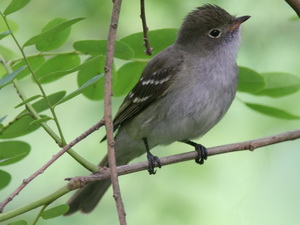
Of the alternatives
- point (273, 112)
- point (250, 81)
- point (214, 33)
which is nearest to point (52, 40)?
point (250, 81)

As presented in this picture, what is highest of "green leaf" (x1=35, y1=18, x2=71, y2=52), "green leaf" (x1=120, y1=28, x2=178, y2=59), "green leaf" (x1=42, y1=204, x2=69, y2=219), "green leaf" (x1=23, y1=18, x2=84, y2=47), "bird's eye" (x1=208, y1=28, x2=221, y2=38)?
"bird's eye" (x1=208, y1=28, x2=221, y2=38)

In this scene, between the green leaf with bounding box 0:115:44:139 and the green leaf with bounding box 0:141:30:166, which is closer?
the green leaf with bounding box 0:141:30:166

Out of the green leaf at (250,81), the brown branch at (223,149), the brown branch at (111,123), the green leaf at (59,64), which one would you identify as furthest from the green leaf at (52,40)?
the green leaf at (250,81)

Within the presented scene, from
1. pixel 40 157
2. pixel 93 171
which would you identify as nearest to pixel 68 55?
pixel 93 171

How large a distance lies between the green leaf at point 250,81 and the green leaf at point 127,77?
2.71ft

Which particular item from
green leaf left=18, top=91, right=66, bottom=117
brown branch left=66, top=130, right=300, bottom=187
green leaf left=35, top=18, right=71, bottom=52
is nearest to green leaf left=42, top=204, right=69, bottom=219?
brown branch left=66, top=130, right=300, bottom=187

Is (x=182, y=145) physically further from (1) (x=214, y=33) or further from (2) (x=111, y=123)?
(2) (x=111, y=123)

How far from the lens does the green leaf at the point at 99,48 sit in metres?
4.03

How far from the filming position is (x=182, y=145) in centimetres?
730

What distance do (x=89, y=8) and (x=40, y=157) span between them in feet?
6.52

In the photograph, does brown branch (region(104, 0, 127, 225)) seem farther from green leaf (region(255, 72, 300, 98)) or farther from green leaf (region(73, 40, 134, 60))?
green leaf (region(255, 72, 300, 98))

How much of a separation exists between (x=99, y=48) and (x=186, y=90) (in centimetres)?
127

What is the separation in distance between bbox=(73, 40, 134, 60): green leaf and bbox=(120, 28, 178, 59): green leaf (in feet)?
0.84

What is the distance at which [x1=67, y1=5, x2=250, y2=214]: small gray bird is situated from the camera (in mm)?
5121
